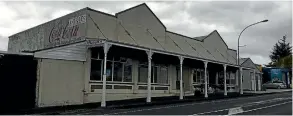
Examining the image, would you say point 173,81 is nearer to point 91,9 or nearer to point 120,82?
point 120,82

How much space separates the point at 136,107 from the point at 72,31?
22.1ft

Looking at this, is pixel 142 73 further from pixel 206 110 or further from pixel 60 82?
pixel 206 110

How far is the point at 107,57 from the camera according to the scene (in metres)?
20.4

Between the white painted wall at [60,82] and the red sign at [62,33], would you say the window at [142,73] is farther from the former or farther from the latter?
the white painted wall at [60,82]

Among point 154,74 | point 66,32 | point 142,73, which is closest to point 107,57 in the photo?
point 66,32

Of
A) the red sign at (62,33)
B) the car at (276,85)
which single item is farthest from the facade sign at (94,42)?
the car at (276,85)

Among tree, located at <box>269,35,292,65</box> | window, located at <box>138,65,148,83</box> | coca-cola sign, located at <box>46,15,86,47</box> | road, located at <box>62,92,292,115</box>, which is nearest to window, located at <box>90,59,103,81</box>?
coca-cola sign, located at <box>46,15,86,47</box>

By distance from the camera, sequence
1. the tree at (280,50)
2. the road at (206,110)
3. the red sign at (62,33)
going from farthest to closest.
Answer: the tree at (280,50), the red sign at (62,33), the road at (206,110)

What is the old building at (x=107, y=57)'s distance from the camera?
1717 cm

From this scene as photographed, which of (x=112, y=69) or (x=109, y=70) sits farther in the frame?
(x=112, y=69)

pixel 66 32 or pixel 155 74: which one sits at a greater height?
pixel 66 32

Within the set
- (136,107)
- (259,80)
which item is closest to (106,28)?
(136,107)

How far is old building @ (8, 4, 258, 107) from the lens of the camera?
17172mm

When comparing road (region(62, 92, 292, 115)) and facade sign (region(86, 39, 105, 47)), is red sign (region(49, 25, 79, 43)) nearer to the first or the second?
facade sign (region(86, 39, 105, 47))
